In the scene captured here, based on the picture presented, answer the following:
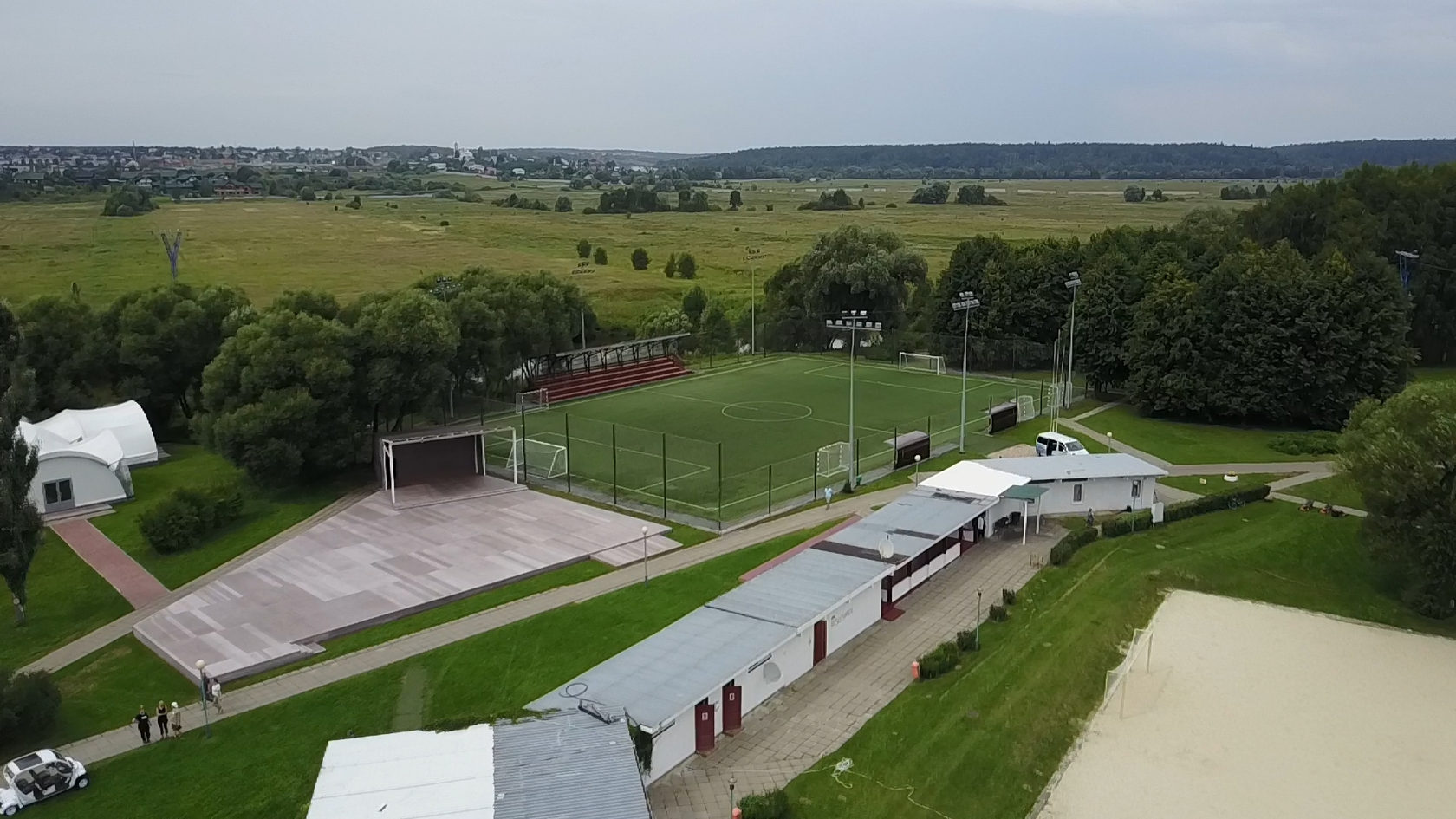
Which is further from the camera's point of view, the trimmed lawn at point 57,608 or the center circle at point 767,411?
the center circle at point 767,411

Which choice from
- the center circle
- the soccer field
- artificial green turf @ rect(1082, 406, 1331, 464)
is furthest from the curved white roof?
artificial green turf @ rect(1082, 406, 1331, 464)

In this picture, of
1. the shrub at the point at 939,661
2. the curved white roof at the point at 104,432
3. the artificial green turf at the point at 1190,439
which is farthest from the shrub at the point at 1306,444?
the curved white roof at the point at 104,432

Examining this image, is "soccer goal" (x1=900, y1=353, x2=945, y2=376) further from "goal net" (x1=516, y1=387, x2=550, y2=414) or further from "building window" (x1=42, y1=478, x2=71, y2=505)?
"building window" (x1=42, y1=478, x2=71, y2=505)

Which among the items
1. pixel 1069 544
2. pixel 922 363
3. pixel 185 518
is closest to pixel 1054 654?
pixel 1069 544

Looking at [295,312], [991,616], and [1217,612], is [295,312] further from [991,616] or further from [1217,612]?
[1217,612]

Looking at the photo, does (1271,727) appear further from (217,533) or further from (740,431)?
(217,533)

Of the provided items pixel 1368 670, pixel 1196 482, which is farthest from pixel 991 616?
pixel 1196 482

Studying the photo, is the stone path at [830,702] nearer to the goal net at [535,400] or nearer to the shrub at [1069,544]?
the shrub at [1069,544]
